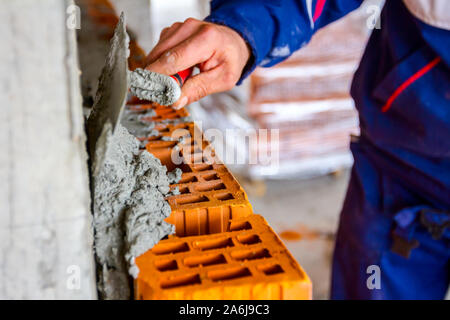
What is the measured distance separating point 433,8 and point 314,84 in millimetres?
2151

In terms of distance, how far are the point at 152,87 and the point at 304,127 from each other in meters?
2.84

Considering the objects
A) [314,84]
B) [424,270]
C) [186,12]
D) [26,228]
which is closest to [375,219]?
[424,270]

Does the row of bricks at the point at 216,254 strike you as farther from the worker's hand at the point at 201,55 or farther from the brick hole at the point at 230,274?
the worker's hand at the point at 201,55

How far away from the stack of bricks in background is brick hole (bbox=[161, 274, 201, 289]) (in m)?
2.75

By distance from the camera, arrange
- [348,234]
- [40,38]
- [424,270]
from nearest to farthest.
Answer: [40,38] → [424,270] → [348,234]

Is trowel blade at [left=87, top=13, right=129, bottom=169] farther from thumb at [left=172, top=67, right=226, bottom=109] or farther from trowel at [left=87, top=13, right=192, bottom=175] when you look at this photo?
thumb at [left=172, top=67, right=226, bottom=109]

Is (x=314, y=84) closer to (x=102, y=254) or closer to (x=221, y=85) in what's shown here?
(x=221, y=85)

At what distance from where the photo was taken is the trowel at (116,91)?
680 millimetres

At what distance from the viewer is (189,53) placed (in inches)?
45.9

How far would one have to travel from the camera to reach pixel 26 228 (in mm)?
634

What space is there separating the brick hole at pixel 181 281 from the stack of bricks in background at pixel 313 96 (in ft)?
9.02

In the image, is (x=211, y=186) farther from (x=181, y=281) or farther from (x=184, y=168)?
(x=181, y=281)

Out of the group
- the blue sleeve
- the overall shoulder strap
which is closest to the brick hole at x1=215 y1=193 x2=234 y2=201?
the blue sleeve

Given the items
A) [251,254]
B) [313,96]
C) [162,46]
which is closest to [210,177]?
[251,254]
